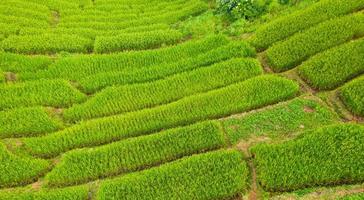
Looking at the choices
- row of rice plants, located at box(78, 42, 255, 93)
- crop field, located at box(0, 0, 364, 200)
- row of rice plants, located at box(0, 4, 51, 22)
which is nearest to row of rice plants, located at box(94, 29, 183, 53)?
crop field, located at box(0, 0, 364, 200)

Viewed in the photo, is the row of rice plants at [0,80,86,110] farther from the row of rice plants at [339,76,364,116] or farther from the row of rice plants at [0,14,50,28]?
the row of rice plants at [339,76,364,116]

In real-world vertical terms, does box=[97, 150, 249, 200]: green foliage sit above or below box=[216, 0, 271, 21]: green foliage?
below

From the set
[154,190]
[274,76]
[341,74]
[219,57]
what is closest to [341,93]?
[341,74]

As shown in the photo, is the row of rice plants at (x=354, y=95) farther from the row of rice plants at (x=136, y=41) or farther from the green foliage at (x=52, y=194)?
the green foliage at (x=52, y=194)

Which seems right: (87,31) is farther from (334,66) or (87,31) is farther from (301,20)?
(334,66)

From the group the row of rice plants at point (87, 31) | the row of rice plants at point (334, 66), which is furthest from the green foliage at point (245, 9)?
the row of rice plants at point (334, 66)

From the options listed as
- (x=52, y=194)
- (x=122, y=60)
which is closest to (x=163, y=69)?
(x=122, y=60)
